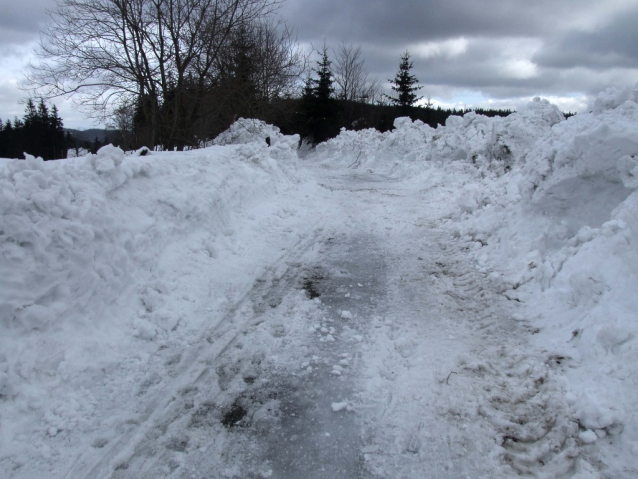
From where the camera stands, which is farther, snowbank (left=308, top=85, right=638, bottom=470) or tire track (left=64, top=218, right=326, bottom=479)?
snowbank (left=308, top=85, right=638, bottom=470)

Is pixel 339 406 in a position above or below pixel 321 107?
below

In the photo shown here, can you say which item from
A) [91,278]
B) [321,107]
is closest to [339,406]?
[91,278]

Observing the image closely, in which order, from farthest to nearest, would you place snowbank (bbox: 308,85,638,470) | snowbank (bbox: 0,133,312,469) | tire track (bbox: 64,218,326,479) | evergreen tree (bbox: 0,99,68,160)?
evergreen tree (bbox: 0,99,68,160), snowbank (bbox: 0,133,312,469), snowbank (bbox: 308,85,638,470), tire track (bbox: 64,218,326,479)

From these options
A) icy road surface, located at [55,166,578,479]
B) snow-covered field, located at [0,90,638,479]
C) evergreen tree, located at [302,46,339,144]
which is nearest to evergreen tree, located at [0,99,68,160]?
evergreen tree, located at [302,46,339,144]

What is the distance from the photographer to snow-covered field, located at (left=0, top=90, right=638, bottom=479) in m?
2.84

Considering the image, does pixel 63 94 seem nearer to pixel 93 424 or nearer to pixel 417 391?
pixel 93 424

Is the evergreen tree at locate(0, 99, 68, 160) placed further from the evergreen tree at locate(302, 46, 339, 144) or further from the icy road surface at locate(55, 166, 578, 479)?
the icy road surface at locate(55, 166, 578, 479)

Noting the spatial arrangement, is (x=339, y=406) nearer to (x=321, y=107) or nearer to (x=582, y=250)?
(x=582, y=250)

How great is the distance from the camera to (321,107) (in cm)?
3184

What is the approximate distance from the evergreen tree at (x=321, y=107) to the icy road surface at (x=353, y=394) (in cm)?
2826

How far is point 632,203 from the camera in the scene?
445cm

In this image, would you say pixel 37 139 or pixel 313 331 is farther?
pixel 37 139

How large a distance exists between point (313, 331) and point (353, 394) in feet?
3.60

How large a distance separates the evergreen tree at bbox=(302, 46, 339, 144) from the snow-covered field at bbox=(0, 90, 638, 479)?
26145mm
